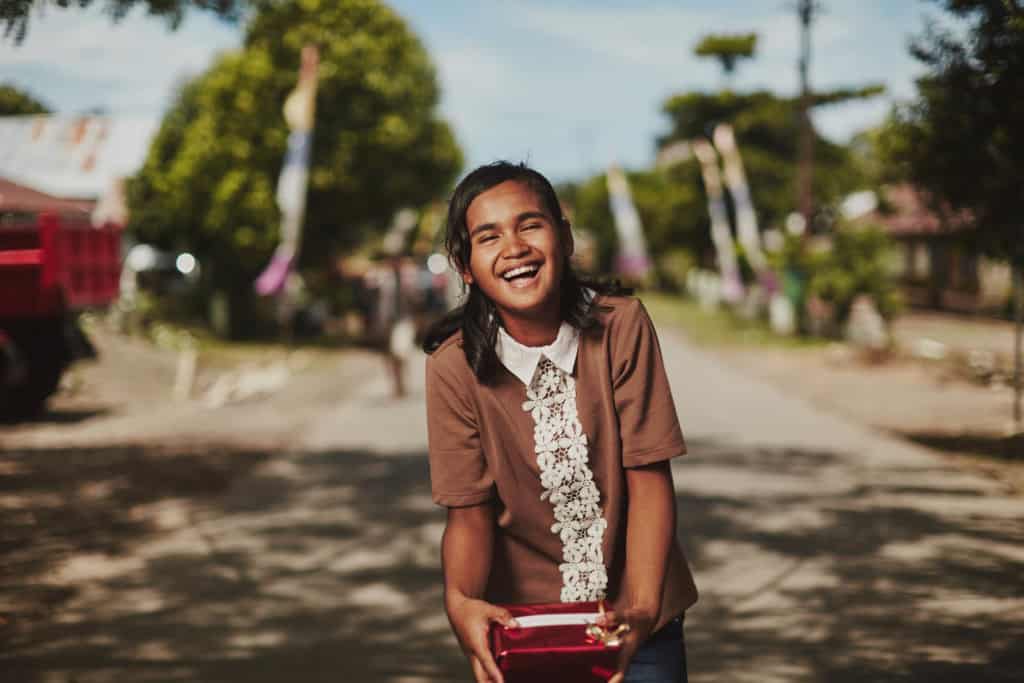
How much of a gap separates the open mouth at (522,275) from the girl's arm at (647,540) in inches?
16.2

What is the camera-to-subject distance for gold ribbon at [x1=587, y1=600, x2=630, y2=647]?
209cm

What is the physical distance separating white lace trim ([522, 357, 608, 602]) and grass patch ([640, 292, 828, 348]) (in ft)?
77.7

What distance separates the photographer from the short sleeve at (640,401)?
2.33m

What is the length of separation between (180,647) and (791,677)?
2558 millimetres

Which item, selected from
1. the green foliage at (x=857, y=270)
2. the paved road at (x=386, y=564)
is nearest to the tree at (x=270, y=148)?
the green foliage at (x=857, y=270)

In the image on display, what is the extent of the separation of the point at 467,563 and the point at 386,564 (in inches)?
184

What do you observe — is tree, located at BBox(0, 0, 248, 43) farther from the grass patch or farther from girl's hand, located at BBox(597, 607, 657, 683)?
the grass patch

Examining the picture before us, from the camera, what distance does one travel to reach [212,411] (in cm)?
1538

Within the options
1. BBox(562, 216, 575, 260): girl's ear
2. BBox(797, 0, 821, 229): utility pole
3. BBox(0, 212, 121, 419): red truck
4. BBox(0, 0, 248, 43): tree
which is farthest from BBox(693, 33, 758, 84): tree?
BBox(562, 216, 575, 260): girl's ear

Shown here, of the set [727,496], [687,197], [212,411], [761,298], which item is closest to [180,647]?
[727,496]

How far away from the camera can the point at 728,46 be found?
1681 inches

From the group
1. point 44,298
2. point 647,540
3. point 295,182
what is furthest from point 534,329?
point 295,182

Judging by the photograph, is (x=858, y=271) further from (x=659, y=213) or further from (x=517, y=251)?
(x=659, y=213)

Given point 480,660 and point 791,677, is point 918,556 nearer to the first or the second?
point 791,677
